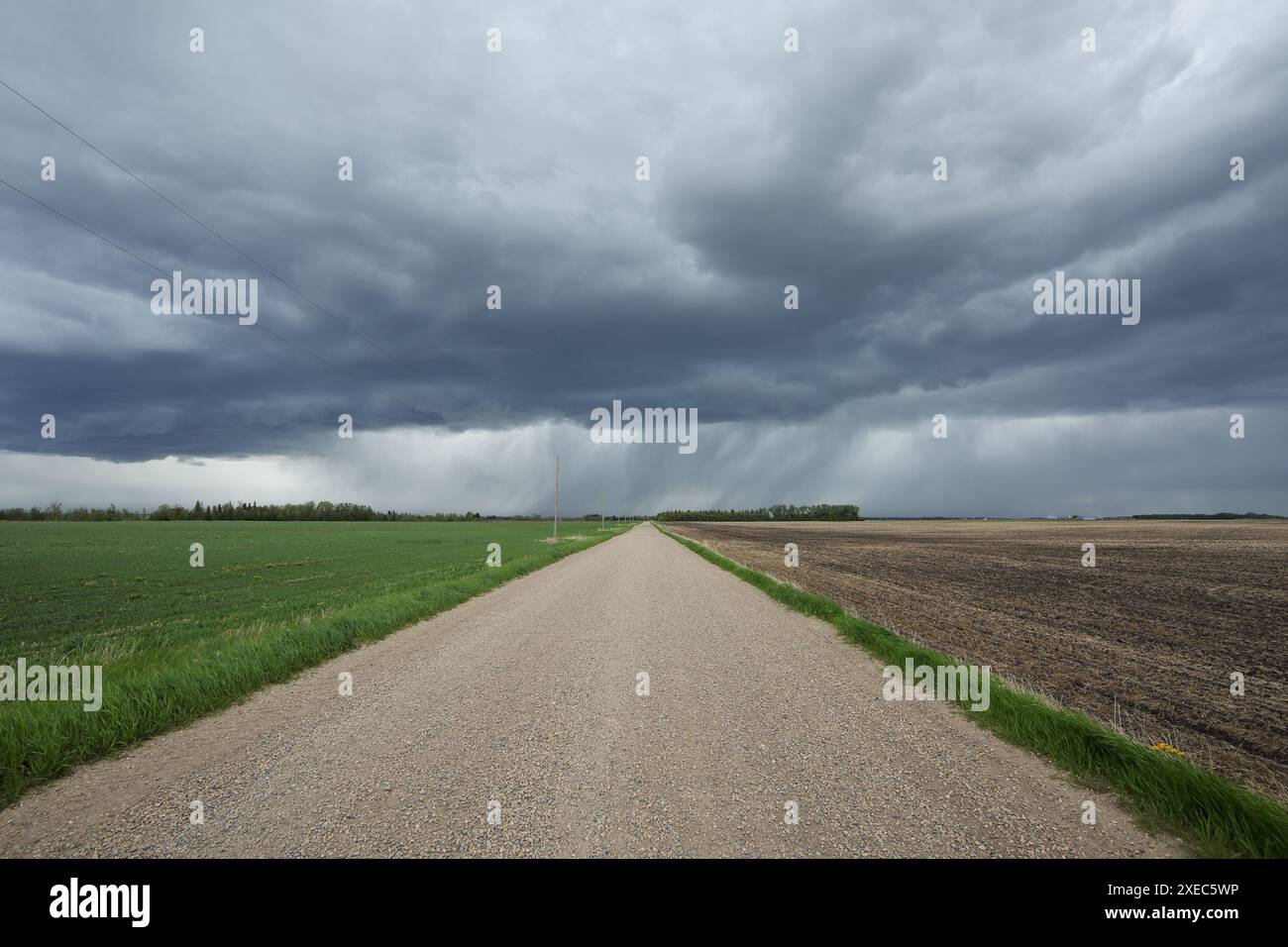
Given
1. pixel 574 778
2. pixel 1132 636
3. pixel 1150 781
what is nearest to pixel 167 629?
pixel 574 778

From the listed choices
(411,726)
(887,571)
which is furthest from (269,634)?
(887,571)

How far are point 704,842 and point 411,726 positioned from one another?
13.4 feet

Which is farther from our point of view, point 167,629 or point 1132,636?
point 167,629

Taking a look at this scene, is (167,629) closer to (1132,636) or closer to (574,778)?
(574,778)

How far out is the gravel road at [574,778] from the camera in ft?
13.3

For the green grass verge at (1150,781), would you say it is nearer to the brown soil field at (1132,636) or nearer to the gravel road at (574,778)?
the gravel road at (574,778)

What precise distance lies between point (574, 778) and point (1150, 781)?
17.0 ft

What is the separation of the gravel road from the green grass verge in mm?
294

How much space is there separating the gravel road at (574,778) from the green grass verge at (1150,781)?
29 cm

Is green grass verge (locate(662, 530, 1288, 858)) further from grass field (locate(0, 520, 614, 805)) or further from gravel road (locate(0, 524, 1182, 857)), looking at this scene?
grass field (locate(0, 520, 614, 805))

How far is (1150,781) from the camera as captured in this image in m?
4.91

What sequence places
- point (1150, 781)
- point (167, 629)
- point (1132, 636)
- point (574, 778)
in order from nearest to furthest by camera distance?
point (1150, 781), point (574, 778), point (1132, 636), point (167, 629)

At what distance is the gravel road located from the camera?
13.3 feet
